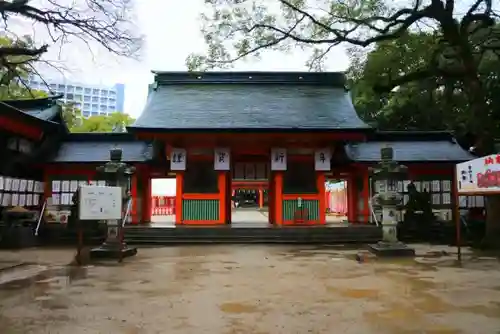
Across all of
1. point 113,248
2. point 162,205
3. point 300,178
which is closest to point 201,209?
point 300,178

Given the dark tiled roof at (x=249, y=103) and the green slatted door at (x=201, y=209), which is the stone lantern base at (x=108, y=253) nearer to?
the green slatted door at (x=201, y=209)

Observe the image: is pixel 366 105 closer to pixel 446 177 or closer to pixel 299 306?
pixel 446 177

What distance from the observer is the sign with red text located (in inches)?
407

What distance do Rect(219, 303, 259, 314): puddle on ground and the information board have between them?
248 inches

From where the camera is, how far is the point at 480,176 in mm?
10938

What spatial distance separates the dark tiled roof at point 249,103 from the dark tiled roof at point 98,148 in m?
2.14

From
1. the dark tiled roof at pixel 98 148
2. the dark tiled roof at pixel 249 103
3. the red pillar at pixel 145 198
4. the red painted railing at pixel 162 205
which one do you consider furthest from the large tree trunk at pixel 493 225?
the red painted railing at pixel 162 205

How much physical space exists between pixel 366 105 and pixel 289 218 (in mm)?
15012

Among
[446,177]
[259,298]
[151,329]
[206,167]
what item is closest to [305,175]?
[206,167]

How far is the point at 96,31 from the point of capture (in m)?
10.8

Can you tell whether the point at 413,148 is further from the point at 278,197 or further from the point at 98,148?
the point at 98,148

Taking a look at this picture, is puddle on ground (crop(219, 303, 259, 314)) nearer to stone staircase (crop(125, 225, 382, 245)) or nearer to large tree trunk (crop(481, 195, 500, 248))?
stone staircase (crop(125, 225, 382, 245))

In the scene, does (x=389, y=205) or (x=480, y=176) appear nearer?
(x=480, y=176)

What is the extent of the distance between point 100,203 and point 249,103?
12.5 metres
